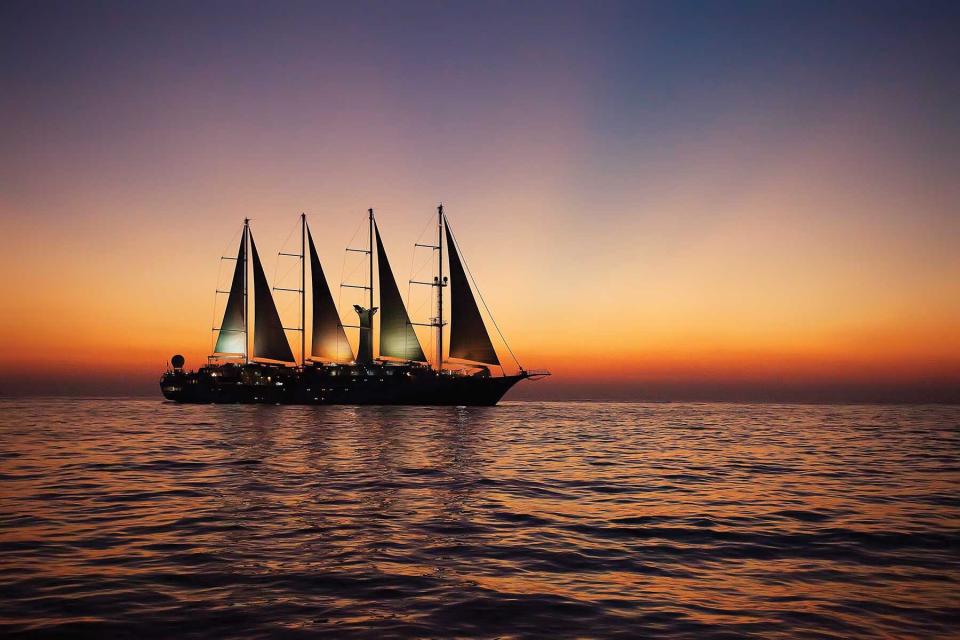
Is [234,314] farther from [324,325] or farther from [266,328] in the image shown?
[324,325]

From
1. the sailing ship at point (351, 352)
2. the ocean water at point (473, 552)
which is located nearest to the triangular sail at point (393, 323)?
the sailing ship at point (351, 352)

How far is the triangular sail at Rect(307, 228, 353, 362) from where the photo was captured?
89.5 m

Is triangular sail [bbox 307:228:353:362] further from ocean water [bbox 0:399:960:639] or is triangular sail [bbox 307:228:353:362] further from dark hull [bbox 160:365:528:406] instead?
ocean water [bbox 0:399:960:639]

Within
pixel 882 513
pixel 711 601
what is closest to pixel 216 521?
pixel 711 601

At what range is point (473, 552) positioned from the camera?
11203 millimetres

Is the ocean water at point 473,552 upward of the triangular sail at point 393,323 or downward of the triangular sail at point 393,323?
downward

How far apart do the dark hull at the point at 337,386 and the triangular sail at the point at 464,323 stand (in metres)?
9.12

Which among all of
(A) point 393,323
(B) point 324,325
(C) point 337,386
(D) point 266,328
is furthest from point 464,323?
(D) point 266,328

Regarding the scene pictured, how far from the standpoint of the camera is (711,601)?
856 centimetres

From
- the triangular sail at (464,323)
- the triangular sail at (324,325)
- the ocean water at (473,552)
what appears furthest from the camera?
the triangular sail at (324,325)

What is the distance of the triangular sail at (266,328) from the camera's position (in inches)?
3600

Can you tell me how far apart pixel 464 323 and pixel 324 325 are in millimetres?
21973

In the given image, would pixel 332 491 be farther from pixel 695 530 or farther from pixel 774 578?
pixel 774 578

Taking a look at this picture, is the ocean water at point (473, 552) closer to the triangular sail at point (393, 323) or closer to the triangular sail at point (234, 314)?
the triangular sail at point (393, 323)
